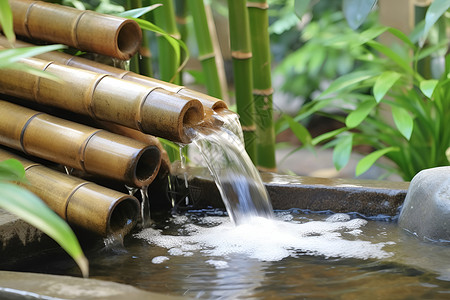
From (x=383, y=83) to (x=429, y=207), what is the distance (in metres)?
0.82

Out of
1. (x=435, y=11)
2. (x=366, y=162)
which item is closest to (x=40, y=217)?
(x=435, y=11)

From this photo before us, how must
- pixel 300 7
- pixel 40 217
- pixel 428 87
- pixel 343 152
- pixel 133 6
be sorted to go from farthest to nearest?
1. pixel 343 152
2. pixel 428 87
3. pixel 133 6
4. pixel 300 7
5. pixel 40 217

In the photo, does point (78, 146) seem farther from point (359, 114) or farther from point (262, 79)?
point (359, 114)

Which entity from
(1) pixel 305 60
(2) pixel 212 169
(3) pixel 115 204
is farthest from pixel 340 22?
(3) pixel 115 204

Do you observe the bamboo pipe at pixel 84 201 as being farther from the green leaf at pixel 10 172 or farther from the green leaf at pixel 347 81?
the green leaf at pixel 347 81

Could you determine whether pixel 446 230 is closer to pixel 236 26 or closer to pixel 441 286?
pixel 441 286

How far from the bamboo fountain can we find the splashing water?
0.43 ft

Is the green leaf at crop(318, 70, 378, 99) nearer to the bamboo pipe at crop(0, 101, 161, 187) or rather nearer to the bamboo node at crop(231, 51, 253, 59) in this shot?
the bamboo node at crop(231, 51, 253, 59)

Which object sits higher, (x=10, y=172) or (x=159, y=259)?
(x=10, y=172)

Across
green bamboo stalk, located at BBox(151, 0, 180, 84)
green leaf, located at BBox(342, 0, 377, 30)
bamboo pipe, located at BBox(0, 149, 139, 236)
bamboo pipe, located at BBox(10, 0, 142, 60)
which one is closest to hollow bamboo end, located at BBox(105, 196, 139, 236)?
bamboo pipe, located at BBox(0, 149, 139, 236)

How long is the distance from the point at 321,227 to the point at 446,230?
34cm

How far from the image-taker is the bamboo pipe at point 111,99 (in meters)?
1.52

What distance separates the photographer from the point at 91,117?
5.54 ft

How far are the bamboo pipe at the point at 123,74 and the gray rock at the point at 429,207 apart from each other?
59cm
